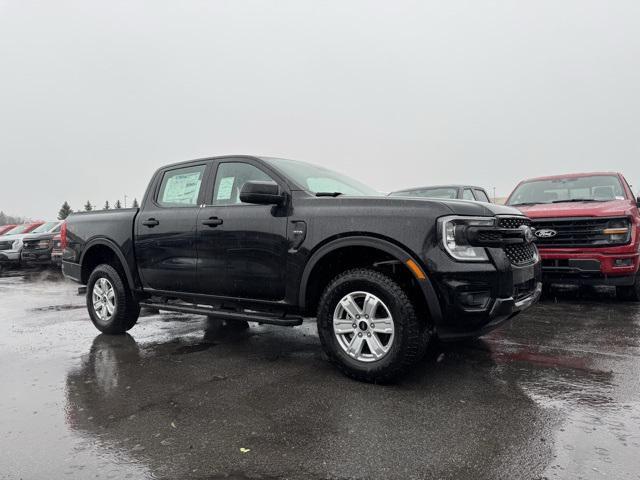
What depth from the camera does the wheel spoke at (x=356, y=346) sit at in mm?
3426

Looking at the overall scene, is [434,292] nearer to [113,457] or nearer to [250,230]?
[250,230]

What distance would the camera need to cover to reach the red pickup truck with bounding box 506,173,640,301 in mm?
5938

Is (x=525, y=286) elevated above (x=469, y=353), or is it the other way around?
(x=525, y=286)

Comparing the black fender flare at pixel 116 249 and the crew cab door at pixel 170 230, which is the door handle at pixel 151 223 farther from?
the black fender flare at pixel 116 249

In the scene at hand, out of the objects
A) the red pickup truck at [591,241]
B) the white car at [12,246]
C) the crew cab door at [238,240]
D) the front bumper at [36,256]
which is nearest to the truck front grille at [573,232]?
the red pickup truck at [591,241]

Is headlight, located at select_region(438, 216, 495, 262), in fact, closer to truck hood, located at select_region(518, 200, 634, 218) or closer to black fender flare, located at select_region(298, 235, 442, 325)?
black fender flare, located at select_region(298, 235, 442, 325)

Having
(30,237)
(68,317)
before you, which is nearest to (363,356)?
(68,317)

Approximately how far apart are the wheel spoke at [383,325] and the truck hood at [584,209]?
416 centimetres

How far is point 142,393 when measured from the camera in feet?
10.8

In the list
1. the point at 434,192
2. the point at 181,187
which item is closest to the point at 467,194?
the point at 434,192

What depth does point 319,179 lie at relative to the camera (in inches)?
171

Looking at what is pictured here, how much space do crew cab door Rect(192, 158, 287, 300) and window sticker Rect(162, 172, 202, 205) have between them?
23cm

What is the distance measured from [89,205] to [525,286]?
278 ft

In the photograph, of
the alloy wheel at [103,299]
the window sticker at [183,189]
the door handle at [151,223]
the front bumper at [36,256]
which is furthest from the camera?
the front bumper at [36,256]
